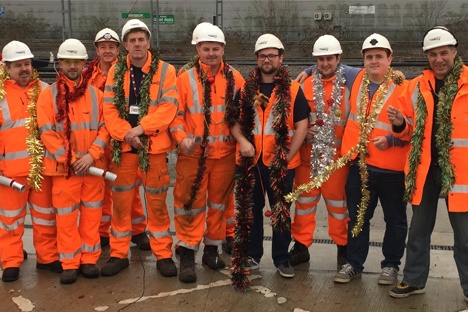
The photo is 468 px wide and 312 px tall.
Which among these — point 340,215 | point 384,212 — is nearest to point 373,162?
point 384,212

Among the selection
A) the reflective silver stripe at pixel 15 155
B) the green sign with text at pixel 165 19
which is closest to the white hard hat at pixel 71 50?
the reflective silver stripe at pixel 15 155

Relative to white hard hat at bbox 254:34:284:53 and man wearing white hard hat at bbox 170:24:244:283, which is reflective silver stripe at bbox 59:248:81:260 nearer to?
man wearing white hard hat at bbox 170:24:244:283

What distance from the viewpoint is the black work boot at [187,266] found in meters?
5.31

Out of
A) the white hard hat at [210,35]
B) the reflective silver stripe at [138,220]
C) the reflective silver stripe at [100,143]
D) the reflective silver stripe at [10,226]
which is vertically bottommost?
the reflective silver stripe at [138,220]

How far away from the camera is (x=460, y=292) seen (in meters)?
5.04

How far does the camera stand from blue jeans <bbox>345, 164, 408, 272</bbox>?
507 cm

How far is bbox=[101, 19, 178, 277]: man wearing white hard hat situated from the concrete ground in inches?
10.4

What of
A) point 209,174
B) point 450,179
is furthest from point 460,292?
point 209,174

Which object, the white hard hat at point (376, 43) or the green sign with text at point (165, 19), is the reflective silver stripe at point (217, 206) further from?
the green sign with text at point (165, 19)

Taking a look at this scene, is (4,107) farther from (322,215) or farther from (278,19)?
(278,19)

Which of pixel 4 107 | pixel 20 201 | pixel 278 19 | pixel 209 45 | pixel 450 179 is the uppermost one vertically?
pixel 278 19

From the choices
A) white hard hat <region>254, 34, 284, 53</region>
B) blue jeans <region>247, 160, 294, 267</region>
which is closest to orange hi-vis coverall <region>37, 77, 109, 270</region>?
blue jeans <region>247, 160, 294, 267</region>

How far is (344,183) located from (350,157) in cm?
40

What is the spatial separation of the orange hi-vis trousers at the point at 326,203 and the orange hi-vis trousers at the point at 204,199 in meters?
0.68
